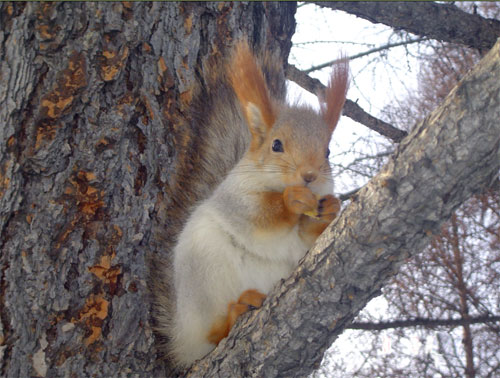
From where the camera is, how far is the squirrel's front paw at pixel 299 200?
1022 millimetres

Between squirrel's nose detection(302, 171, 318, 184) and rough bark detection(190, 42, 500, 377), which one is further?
squirrel's nose detection(302, 171, 318, 184)

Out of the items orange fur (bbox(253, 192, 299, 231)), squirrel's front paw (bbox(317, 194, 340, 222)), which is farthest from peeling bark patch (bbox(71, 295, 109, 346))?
squirrel's front paw (bbox(317, 194, 340, 222))

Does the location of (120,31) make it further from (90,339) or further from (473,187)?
(473,187)

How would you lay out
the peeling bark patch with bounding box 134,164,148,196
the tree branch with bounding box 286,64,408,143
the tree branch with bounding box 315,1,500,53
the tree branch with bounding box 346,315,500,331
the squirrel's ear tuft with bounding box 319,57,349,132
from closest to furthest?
the peeling bark patch with bounding box 134,164,148,196, the squirrel's ear tuft with bounding box 319,57,349,132, the tree branch with bounding box 315,1,500,53, the tree branch with bounding box 286,64,408,143, the tree branch with bounding box 346,315,500,331

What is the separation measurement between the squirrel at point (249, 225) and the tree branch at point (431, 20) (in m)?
0.30

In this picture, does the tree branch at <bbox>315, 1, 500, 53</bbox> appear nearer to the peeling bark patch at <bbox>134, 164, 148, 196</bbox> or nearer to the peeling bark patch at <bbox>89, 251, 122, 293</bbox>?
the peeling bark patch at <bbox>134, 164, 148, 196</bbox>

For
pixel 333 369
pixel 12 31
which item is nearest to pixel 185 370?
pixel 12 31

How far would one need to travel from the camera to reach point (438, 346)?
6.26 feet

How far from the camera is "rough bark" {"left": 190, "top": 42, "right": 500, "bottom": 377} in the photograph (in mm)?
A: 622

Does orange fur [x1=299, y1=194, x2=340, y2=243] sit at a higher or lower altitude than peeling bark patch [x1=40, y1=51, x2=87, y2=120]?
higher

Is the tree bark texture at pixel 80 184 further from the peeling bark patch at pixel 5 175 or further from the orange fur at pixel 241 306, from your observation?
the orange fur at pixel 241 306

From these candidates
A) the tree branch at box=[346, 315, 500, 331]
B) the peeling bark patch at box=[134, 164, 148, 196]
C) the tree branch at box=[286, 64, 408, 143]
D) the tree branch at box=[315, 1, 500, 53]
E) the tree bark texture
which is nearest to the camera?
the tree bark texture

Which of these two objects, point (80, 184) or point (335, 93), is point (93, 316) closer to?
point (80, 184)

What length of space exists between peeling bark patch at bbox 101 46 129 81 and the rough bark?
0.54m
